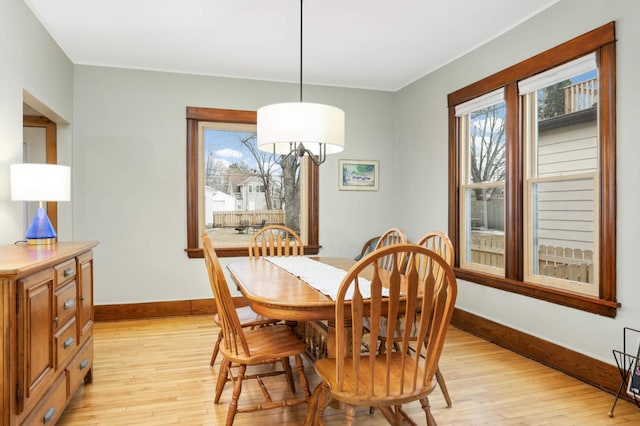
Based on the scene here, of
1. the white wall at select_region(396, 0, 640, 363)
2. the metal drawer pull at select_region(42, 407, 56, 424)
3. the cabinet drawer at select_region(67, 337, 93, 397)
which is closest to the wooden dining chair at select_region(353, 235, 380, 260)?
the white wall at select_region(396, 0, 640, 363)

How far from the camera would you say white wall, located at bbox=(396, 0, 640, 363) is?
2533mm

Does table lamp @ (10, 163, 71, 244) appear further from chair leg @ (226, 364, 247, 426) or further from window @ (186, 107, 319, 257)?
window @ (186, 107, 319, 257)

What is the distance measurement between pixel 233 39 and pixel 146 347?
8.65ft

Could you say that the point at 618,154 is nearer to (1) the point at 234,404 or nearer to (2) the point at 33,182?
(1) the point at 234,404

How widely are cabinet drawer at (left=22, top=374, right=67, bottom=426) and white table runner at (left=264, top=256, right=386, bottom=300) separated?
1.33 m

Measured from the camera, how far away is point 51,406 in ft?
6.66

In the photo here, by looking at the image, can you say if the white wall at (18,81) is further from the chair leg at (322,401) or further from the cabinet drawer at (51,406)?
the chair leg at (322,401)

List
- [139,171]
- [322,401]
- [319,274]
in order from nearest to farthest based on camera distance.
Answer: [322,401] < [319,274] < [139,171]

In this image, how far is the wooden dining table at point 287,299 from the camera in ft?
6.10

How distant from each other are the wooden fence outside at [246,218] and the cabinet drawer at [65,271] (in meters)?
2.25

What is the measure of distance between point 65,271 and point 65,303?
166mm

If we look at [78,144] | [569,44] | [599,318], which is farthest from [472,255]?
[78,144]

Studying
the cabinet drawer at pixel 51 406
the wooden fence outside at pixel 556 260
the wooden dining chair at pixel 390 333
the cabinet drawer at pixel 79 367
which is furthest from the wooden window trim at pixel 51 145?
the wooden fence outside at pixel 556 260

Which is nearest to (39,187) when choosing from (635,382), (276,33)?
(276,33)
